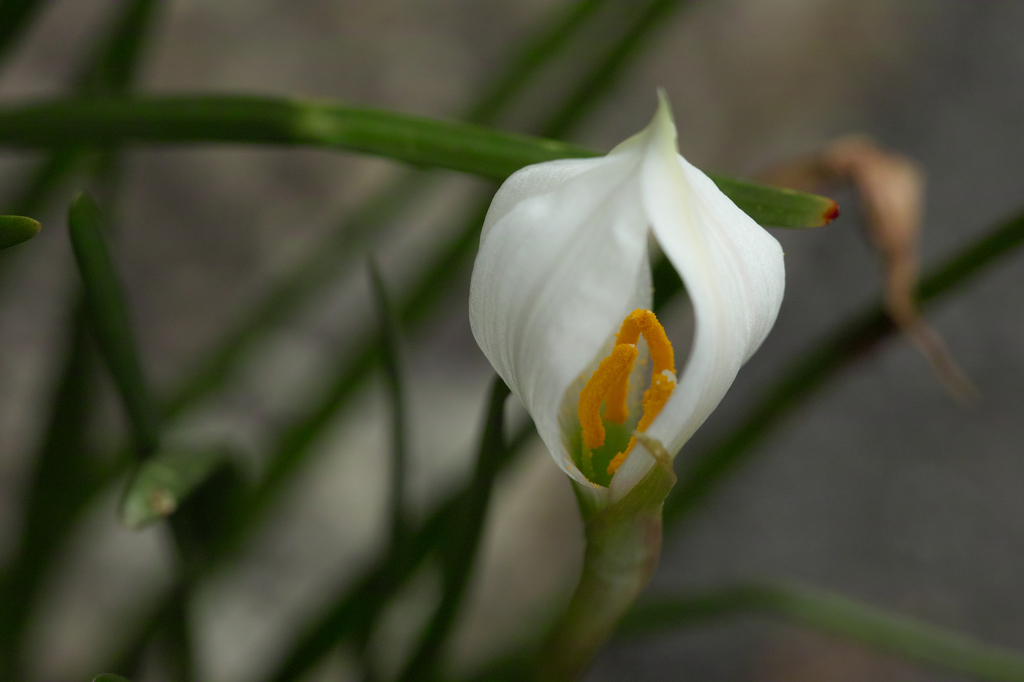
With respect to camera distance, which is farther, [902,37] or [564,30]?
[902,37]

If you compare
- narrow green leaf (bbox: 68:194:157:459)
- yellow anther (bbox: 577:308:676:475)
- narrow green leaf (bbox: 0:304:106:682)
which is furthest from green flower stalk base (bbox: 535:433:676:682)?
narrow green leaf (bbox: 0:304:106:682)

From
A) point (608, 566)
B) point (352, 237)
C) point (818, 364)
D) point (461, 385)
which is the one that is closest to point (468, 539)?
point (608, 566)

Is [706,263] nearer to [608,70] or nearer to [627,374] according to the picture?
[627,374]

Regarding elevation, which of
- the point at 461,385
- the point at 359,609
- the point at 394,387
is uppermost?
the point at 394,387

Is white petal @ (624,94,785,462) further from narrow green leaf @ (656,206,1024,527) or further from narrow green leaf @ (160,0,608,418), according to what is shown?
narrow green leaf @ (160,0,608,418)

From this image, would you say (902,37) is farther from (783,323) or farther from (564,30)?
(564,30)

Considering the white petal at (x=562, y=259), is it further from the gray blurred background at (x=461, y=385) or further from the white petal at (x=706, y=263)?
the gray blurred background at (x=461, y=385)

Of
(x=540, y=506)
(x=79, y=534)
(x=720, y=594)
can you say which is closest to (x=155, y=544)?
(x=79, y=534)
